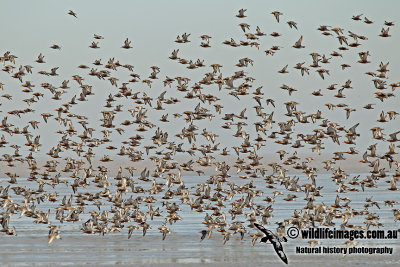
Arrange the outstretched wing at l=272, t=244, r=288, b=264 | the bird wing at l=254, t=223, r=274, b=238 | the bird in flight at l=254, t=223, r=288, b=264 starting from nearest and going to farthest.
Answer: the outstretched wing at l=272, t=244, r=288, b=264
the bird in flight at l=254, t=223, r=288, b=264
the bird wing at l=254, t=223, r=274, b=238

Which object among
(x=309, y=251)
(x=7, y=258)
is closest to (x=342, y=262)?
(x=309, y=251)

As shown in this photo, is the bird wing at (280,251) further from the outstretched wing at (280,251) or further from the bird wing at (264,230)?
the bird wing at (264,230)

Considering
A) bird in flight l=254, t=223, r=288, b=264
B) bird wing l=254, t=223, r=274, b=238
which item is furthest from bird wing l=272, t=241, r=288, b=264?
bird wing l=254, t=223, r=274, b=238

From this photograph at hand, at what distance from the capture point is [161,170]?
57.3 meters

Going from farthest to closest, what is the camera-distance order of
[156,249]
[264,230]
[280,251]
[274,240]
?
[264,230]
[274,240]
[156,249]
[280,251]

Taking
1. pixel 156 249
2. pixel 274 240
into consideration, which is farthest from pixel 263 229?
pixel 156 249

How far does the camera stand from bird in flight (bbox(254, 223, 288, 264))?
43316 mm

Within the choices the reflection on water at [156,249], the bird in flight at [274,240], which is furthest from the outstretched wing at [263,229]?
the reflection on water at [156,249]

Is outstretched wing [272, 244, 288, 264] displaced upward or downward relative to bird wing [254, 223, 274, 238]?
upward

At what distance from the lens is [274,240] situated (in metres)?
47.5

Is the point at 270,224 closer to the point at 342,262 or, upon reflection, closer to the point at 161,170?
the point at 161,170

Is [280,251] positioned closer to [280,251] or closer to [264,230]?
[280,251]

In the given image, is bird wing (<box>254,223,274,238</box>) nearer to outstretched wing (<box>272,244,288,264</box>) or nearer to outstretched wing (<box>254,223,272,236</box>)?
outstretched wing (<box>254,223,272,236</box>)

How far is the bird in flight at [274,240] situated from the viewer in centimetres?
4332
